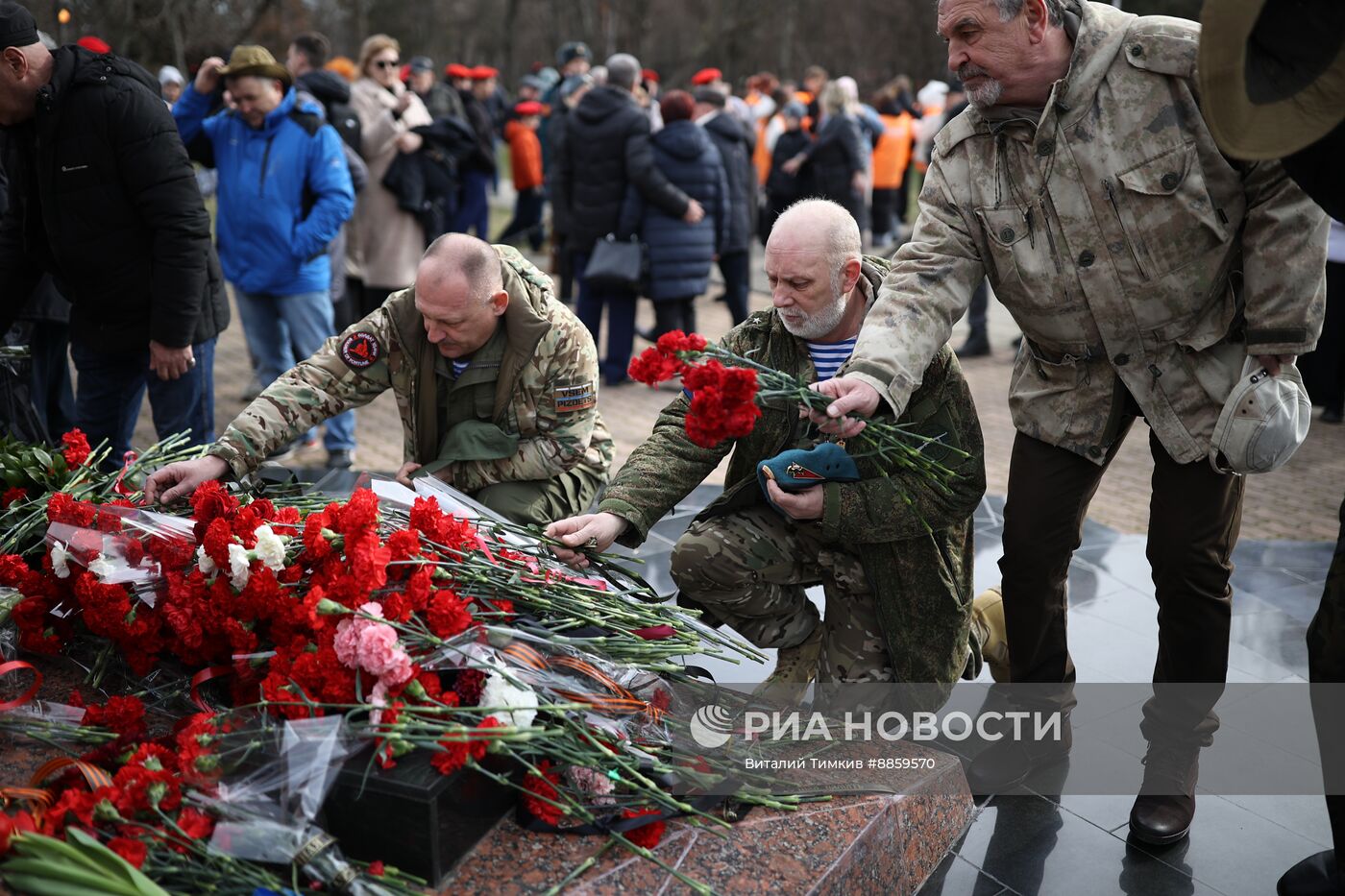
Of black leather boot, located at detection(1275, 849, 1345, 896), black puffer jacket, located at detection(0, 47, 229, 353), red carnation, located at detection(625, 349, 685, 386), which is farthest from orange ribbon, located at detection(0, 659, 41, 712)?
black leather boot, located at detection(1275, 849, 1345, 896)

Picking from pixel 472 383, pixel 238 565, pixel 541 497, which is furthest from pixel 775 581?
pixel 238 565

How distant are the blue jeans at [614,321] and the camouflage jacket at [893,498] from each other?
5090 mm

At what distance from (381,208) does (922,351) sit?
574cm

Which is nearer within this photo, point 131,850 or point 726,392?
point 131,850

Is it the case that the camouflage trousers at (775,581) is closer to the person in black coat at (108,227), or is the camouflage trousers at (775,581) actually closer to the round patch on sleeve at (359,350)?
the round patch on sleeve at (359,350)

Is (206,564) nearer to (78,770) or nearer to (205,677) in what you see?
(205,677)

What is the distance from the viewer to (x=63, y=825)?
239 centimetres

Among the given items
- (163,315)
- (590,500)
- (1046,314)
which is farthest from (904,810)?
(163,315)

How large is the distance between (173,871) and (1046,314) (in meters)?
2.36

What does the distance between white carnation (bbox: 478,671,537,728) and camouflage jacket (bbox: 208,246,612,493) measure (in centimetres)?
134

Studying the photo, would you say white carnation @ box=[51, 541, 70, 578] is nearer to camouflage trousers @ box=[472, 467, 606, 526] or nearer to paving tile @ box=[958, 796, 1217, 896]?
camouflage trousers @ box=[472, 467, 606, 526]

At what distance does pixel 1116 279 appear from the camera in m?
2.99

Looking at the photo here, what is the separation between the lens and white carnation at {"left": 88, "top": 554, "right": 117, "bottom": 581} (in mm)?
3016

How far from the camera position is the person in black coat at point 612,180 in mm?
8391
